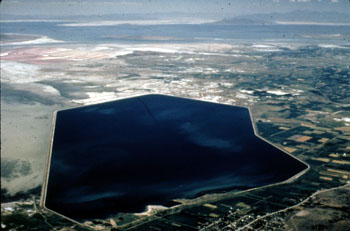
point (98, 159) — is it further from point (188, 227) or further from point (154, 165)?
point (188, 227)

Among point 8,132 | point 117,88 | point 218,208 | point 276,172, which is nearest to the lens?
point 218,208

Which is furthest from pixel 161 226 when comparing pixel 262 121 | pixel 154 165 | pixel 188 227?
pixel 262 121

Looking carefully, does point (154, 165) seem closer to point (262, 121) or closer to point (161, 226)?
point (161, 226)

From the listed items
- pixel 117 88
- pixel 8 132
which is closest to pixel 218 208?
pixel 8 132

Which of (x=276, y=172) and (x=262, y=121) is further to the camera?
(x=262, y=121)

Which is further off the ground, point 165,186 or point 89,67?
point 89,67

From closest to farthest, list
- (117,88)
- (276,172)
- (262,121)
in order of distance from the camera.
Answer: (276,172), (262,121), (117,88)
